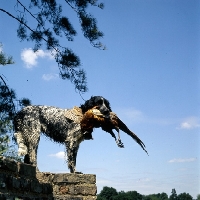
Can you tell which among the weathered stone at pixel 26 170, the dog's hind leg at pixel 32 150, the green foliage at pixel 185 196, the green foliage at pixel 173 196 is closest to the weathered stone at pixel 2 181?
the weathered stone at pixel 26 170

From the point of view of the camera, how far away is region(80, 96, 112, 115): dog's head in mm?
5934

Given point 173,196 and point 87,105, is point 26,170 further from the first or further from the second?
point 173,196

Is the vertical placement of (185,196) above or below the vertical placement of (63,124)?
above

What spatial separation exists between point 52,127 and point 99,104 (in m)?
0.82

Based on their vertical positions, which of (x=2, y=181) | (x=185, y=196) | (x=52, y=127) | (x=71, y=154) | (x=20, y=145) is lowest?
(x=2, y=181)

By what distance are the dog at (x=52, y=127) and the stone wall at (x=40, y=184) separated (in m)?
0.27

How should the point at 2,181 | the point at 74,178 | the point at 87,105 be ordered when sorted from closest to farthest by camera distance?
the point at 2,181 → the point at 74,178 → the point at 87,105

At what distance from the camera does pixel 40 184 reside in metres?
5.12

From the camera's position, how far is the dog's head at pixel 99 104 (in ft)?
19.5

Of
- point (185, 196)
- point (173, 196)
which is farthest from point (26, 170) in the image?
point (173, 196)

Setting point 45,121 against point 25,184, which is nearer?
point 25,184

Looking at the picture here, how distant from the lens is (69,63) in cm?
685

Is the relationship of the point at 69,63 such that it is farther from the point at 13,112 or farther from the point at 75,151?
the point at 75,151

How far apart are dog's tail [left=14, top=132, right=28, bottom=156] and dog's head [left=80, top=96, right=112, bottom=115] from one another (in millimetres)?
1138
